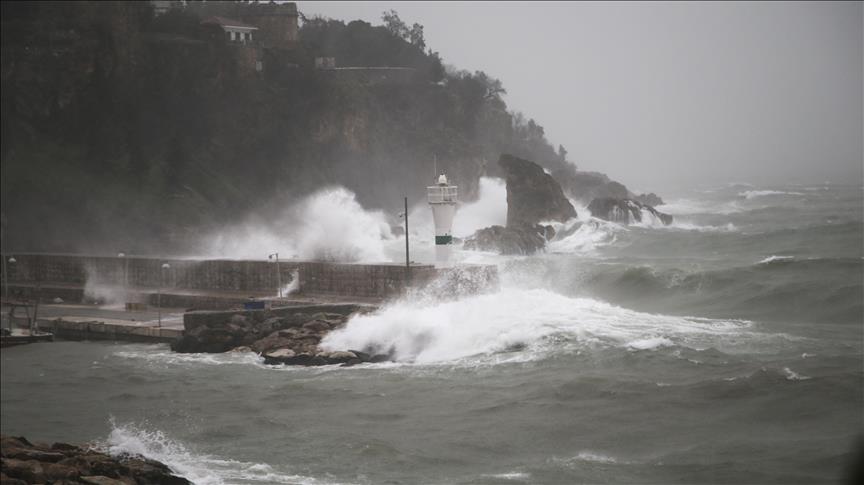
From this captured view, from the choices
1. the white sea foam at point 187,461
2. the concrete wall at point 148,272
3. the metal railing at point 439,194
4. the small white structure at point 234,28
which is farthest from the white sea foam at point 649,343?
the small white structure at point 234,28

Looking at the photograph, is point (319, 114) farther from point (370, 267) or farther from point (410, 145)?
point (370, 267)

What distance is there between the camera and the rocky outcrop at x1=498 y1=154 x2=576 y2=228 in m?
41.2

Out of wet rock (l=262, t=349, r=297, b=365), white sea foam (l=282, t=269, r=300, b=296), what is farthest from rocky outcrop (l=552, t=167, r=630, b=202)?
wet rock (l=262, t=349, r=297, b=365)

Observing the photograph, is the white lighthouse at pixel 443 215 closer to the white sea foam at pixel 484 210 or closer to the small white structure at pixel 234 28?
the white sea foam at pixel 484 210

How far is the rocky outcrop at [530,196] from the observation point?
41156mm

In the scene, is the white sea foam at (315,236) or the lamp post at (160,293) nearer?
the lamp post at (160,293)

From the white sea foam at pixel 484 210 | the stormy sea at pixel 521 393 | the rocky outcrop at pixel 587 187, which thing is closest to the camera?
the stormy sea at pixel 521 393

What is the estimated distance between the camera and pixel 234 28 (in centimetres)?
4616

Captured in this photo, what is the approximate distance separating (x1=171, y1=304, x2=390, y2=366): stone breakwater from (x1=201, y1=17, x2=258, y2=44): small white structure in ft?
91.1

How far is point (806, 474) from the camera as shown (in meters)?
10.9

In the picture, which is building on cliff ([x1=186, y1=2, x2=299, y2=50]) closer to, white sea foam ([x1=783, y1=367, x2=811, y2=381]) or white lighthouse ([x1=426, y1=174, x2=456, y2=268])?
white lighthouse ([x1=426, y1=174, x2=456, y2=268])

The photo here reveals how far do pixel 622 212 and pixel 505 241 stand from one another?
10.8m

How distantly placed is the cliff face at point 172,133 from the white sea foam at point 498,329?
16163 mm

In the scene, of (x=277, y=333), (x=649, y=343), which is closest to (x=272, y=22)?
(x=277, y=333)
